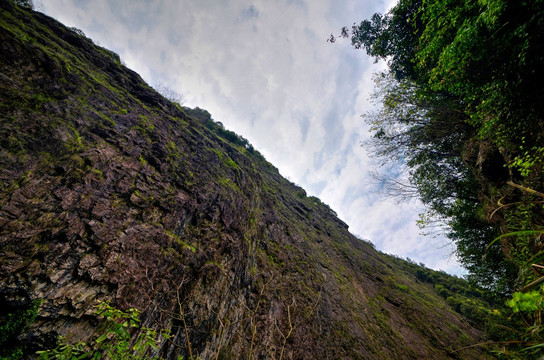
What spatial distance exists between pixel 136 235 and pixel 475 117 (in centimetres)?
1078

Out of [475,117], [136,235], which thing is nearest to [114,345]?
[136,235]

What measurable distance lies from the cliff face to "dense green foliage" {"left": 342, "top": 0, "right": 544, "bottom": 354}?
228 inches

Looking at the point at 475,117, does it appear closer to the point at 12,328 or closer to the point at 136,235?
the point at 136,235

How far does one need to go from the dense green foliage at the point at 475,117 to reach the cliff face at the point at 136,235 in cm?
579

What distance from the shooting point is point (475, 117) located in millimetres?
5430

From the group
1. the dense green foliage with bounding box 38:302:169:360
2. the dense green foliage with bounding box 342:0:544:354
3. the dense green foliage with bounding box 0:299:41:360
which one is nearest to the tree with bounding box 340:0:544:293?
the dense green foliage with bounding box 342:0:544:354

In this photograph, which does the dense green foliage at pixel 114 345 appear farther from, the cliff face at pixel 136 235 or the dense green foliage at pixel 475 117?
the dense green foliage at pixel 475 117

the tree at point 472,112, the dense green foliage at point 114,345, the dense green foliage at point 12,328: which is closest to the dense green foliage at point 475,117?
the tree at point 472,112

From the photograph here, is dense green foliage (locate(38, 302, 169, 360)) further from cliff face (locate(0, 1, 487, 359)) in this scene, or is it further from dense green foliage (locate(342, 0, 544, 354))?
dense green foliage (locate(342, 0, 544, 354))

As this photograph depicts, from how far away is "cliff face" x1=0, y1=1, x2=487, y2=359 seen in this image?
4.62 m

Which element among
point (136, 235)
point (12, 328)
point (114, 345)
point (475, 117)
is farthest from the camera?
point (136, 235)

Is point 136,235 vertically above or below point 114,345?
above

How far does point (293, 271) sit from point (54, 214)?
11.1 m

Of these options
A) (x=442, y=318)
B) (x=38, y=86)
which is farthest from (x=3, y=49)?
(x=442, y=318)
